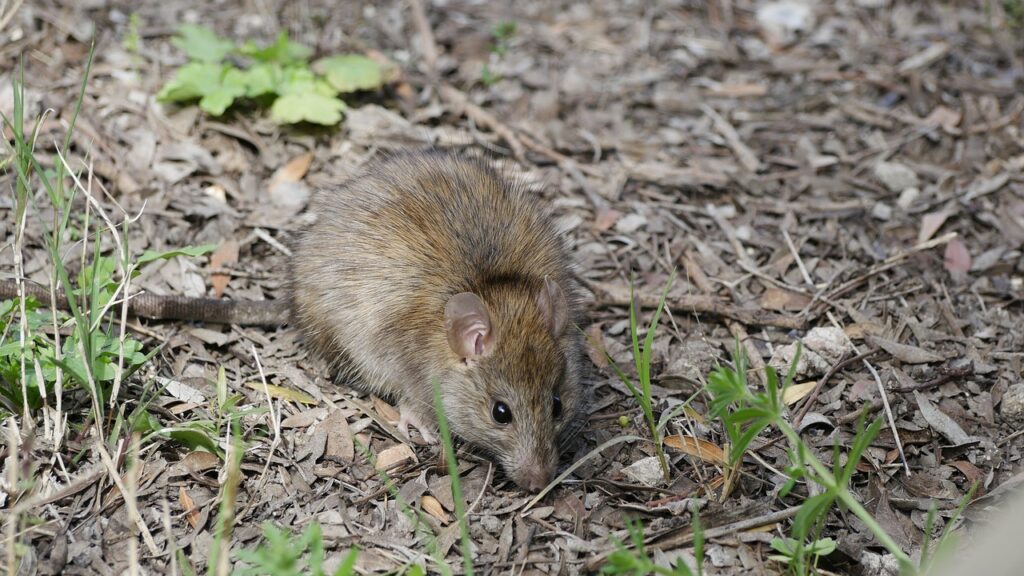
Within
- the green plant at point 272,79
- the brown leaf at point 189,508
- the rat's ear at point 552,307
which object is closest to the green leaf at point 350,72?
the green plant at point 272,79

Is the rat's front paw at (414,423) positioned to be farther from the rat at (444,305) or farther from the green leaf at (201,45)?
the green leaf at (201,45)

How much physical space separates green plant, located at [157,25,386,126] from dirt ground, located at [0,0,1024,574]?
224 millimetres

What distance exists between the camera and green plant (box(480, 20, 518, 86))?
781 cm

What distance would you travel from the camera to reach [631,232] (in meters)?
6.56

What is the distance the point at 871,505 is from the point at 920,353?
1.24 m

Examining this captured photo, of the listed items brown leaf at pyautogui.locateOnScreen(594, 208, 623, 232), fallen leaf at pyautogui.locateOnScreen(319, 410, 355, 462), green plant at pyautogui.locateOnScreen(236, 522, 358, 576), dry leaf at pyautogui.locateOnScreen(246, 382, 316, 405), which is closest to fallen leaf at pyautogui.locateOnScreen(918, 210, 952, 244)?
brown leaf at pyautogui.locateOnScreen(594, 208, 623, 232)

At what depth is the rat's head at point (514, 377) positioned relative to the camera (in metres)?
4.60

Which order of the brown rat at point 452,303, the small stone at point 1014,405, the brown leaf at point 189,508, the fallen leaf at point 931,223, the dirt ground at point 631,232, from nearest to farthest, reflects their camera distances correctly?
the brown leaf at point 189,508, the dirt ground at point 631,232, the brown rat at point 452,303, the small stone at point 1014,405, the fallen leaf at point 931,223

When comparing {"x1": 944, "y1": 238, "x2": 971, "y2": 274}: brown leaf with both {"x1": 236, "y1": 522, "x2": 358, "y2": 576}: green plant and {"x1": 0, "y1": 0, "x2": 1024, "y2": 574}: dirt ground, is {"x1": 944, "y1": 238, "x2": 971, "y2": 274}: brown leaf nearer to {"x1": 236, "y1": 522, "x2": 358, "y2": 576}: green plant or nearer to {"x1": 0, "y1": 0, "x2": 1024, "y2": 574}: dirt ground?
{"x1": 0, "y1": 0, "x2": 1024, "y2": 574}: dirt ground

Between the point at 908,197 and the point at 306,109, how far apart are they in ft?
14.6

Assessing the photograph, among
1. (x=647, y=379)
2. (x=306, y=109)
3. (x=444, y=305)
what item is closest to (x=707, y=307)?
(x=647, y=379)

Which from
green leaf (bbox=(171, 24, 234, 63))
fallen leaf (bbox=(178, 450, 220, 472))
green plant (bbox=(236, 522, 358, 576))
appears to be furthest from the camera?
green leaf (bbox=(171, 24, 234, 63))

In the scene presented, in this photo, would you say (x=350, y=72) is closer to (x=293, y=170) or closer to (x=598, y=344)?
(x=293, y=170)

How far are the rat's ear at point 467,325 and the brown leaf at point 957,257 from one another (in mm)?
3342
